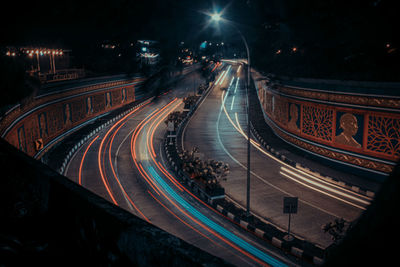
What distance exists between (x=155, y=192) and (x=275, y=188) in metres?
6.90

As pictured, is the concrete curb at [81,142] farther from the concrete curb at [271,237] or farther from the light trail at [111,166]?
the concrete curb at [271,237]

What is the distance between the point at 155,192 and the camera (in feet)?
63.6

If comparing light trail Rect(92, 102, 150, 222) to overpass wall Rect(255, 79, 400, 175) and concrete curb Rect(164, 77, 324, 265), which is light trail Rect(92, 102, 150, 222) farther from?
overpass wall Rect(255, 79, 400, 175)

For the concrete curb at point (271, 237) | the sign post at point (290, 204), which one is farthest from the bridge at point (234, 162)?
the sign post at point (290, 204)

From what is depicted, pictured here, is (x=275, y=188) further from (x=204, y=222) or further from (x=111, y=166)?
(x=111, y=166)

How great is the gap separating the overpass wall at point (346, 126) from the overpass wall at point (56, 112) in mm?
12930

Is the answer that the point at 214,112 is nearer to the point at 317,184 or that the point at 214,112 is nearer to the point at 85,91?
the point at 85,91

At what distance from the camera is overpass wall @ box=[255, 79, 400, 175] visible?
1864cm

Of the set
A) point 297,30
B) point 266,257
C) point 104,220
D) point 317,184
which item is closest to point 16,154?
point 104,220

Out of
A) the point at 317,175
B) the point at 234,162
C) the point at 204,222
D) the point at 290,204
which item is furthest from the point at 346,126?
the point at 204,222

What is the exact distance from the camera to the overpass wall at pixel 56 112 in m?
19.2

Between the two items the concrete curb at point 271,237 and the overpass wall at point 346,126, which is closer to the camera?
the concrete curb at point 271,237

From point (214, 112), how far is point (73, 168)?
90.0 feet

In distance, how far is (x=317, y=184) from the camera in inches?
762
